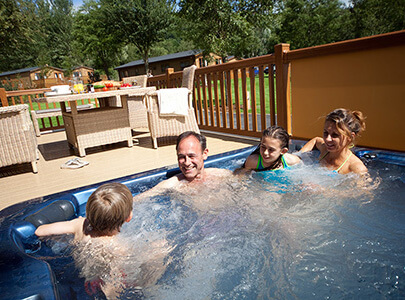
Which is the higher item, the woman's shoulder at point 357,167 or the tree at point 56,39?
the tree at point 56,39

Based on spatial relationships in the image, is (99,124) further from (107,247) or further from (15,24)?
(15,24)

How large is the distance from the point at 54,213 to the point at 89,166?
2.00 meters

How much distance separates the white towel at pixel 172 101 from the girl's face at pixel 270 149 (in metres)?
2.36

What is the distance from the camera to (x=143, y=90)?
457cm

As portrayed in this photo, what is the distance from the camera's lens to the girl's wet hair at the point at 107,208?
148cm

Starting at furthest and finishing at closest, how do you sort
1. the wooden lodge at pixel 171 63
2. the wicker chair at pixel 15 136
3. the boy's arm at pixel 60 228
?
1. the wooden lodge at pixel 171 63
2. the wicker chair at pixel 15 136
3. the boy's arm at pixel 60 228

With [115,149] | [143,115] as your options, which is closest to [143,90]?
[115,149]

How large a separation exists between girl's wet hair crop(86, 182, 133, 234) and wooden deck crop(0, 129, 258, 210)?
190 centimetres

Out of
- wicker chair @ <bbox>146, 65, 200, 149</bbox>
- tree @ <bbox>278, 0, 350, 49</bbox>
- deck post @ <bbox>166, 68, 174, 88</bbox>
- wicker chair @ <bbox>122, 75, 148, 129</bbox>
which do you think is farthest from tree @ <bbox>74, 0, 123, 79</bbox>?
wicker chair @ <bbox>146, 65, 200, 149</bbox>

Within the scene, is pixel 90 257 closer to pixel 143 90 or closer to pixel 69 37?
pixel 143 90

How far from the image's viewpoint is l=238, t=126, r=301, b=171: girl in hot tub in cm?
238

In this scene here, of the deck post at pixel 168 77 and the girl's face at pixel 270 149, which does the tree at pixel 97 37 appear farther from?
the girl's face at pixel 270 149

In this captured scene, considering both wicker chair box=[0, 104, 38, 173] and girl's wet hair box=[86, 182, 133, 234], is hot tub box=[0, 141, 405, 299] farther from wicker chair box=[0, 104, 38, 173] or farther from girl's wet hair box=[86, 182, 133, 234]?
wicker chair box=[0, 104, 38, 173]

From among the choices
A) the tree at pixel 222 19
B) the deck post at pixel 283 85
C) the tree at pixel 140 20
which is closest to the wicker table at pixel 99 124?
the deck post at pixel 283 85
